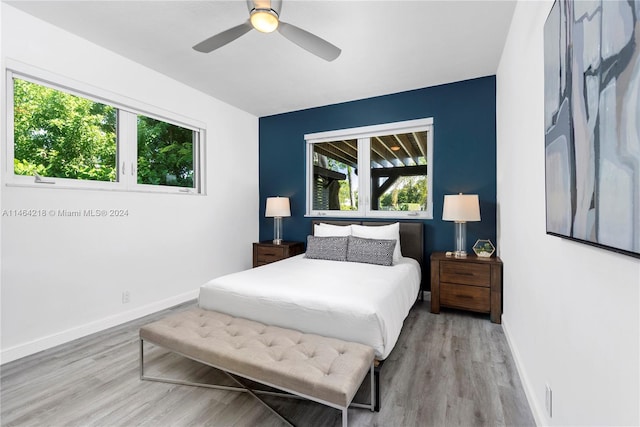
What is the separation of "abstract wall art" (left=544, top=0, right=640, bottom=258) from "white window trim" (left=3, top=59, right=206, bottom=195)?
346cm

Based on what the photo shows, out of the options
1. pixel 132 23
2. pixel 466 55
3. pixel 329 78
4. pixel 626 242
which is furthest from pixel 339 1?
pixel 626 242

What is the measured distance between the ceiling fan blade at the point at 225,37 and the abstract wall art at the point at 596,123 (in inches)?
70.2

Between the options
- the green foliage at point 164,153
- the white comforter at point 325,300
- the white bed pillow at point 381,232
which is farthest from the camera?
the white bed pillow at point 381,232

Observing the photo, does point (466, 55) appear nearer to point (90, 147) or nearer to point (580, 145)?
point (580, 145)

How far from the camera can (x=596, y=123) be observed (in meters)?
0.86

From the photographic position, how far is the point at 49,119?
2.52 meters

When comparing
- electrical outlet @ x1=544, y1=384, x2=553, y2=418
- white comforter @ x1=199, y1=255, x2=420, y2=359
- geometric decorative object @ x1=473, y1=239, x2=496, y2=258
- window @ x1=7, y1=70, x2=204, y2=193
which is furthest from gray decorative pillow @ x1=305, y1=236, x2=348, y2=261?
electrical outlet @ x1=544, y1=384, x2=553, y2=418

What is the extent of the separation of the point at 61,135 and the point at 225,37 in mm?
1812

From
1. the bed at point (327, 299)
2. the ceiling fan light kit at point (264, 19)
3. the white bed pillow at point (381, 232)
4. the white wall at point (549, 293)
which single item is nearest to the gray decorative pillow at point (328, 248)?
the white bed pillow at point (381, 232)

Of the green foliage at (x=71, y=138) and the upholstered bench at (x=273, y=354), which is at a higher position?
the green foliage at (x=71, y=138)

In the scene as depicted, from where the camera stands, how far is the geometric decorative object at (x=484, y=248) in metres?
3.11

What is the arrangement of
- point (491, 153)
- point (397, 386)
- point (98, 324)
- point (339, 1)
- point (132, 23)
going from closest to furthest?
1. point (397, 386)
2. point (339, 1)
3. point (132, 23)
4. point (98, 324)
5. point (491, 153)

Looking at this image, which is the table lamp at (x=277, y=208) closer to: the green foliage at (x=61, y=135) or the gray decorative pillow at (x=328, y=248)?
the gray decorative pillow at (x=328, y=248)

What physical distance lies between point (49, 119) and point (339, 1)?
2657 millimetres
